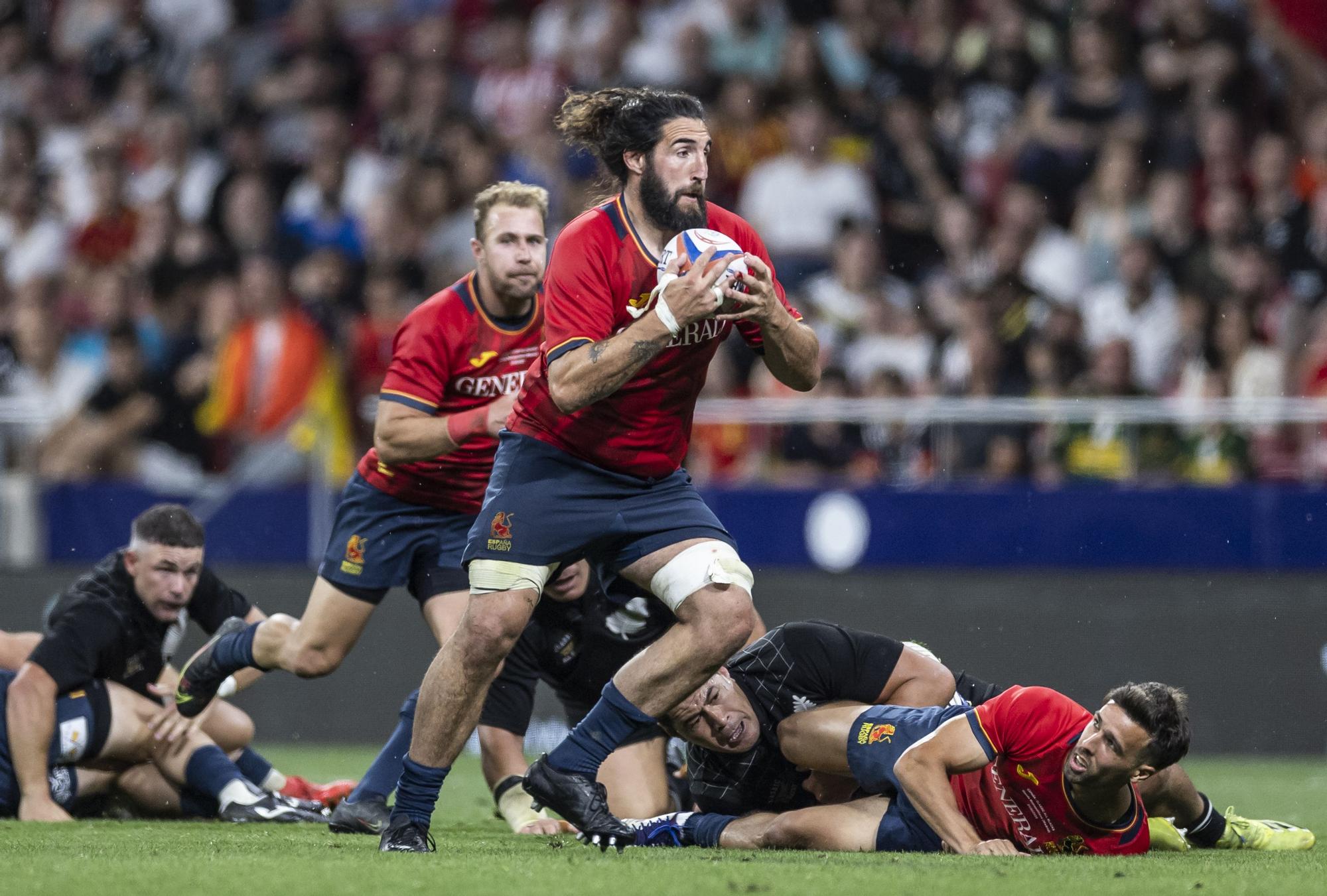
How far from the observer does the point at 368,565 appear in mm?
7203

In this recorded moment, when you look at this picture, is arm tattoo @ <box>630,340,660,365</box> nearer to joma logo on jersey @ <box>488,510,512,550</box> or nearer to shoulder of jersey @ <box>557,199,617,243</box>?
shoulder of jersey @ <box>557,199,617,243</box>

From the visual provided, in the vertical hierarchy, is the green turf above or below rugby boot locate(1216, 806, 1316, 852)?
above

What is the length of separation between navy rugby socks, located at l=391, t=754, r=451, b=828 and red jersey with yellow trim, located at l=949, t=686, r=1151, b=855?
1.75m

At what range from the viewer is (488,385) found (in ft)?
23.6

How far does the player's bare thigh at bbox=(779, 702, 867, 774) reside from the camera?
6305 mm

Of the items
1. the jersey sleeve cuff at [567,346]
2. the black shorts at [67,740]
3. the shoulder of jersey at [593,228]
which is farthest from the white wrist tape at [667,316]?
the black shorts at [67,740]

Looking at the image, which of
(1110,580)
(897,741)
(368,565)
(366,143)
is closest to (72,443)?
(366,143)

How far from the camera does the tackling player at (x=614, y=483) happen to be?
5508 mm

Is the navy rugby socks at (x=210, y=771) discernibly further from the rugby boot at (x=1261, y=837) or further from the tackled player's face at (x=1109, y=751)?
the rugby boot at (x=1261, y=837)

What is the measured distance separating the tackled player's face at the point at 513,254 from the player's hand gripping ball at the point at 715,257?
1725 millimetres

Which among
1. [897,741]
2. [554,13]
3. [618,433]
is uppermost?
[554,13]

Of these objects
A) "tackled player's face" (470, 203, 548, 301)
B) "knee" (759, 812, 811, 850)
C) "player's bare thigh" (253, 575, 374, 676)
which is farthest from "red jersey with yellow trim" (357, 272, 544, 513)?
"knee" (759, 812, 811, 850)

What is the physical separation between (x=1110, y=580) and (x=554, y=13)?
7.00 meters

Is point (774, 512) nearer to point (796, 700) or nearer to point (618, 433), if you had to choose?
point (796, 700)
